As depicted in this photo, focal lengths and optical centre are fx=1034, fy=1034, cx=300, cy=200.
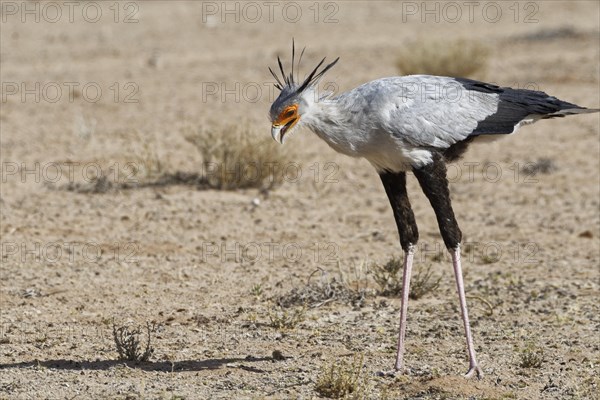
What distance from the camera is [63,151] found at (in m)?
11.7

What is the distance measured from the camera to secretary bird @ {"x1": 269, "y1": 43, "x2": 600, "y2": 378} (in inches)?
215

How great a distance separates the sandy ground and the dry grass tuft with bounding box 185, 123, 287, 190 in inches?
5.9

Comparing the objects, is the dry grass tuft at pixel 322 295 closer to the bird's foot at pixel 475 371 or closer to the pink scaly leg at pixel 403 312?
the pink scaly leg at pixel 403 312

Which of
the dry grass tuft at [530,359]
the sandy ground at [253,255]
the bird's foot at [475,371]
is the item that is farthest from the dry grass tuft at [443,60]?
the bird's foot at [475,371]

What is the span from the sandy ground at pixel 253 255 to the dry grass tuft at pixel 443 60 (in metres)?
0.49

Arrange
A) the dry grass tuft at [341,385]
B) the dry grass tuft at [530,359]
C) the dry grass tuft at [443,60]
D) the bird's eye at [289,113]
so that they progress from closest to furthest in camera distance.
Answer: the dry grass tuft at [341,385] < the bird's eye at [289,113] < the dry grass tuft at [530,359] < the dry grass tuft at [443,60]

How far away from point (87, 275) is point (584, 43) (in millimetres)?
14230

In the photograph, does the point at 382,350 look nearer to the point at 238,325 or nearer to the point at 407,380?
the point at 407,380

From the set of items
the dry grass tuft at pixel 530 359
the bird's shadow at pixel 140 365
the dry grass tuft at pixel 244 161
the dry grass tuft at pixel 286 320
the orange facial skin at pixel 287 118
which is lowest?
the bird's shadow at pixel 140 365

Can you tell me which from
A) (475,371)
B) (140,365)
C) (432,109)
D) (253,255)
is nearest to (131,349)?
(140,365)

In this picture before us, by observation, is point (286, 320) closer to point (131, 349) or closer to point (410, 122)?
point (131, 349)

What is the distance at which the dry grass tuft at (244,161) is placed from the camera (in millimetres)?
10156

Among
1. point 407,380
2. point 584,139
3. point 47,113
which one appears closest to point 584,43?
point 584,139

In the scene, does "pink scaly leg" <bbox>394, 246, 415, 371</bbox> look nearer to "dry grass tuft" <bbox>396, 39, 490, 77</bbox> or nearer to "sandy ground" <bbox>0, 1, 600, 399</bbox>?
"sandy ground" <bbox>0, 1, 600, 399</bbox>
